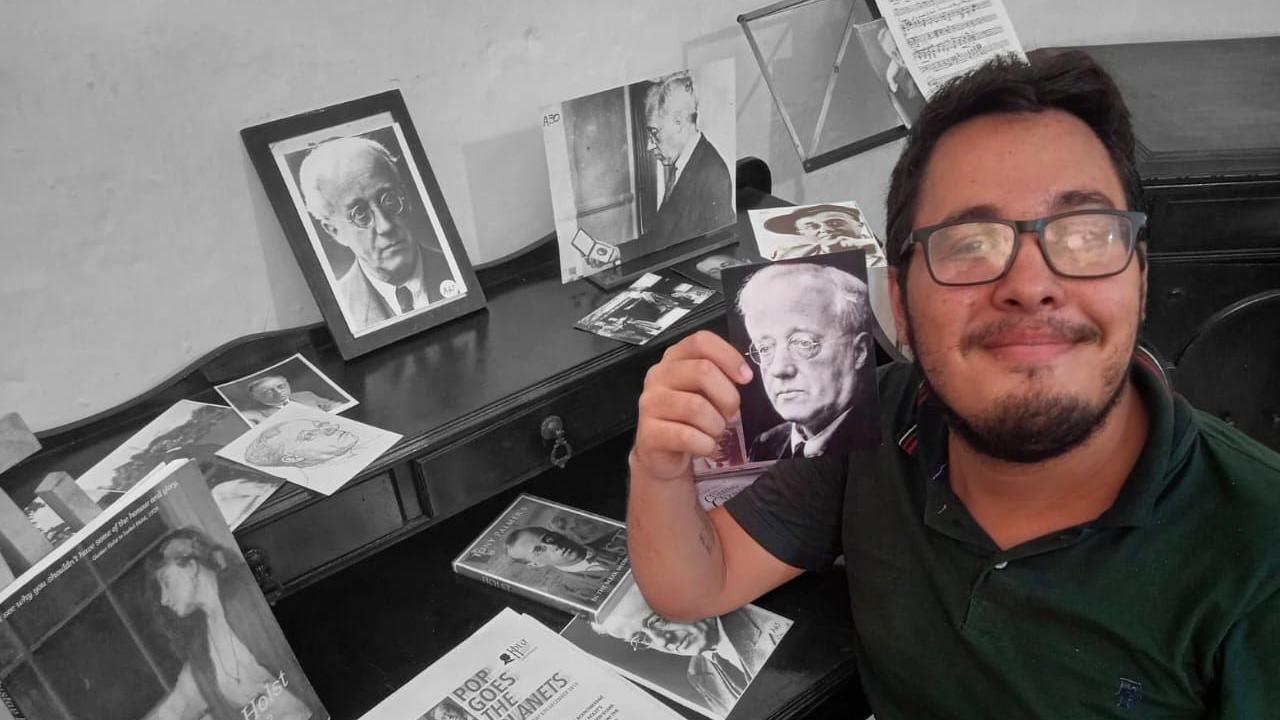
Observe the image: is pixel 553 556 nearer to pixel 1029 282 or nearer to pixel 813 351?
pixel 813 351

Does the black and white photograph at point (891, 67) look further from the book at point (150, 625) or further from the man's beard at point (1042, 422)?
the book at point (150, 625)

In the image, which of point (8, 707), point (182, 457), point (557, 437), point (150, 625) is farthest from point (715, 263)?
point (8, 707)

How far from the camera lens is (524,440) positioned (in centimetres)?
138

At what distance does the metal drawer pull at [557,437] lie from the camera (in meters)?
1.39

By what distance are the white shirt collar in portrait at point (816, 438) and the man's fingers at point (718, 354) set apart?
0.31 feet

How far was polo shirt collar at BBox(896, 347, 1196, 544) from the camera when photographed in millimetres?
924

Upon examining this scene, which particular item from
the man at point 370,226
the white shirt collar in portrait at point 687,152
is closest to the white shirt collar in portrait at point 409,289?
the man at point 370,226

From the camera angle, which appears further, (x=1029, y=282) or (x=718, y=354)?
(x=718, y=354)

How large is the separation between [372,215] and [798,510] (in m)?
0.80

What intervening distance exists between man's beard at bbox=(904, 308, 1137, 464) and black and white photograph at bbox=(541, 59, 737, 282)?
0.81 m

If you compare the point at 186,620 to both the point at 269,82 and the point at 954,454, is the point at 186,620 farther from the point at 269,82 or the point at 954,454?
the point at 954,454

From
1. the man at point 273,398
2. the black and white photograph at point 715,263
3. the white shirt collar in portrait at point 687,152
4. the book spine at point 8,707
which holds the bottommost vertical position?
the black and white photograph at point 715,263

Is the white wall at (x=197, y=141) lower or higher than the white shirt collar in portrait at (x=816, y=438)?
higher

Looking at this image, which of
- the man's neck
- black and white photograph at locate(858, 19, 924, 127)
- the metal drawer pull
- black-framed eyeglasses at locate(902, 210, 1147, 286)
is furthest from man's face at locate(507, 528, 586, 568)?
black and white photograph at locate(858, 19, 924, 127)
